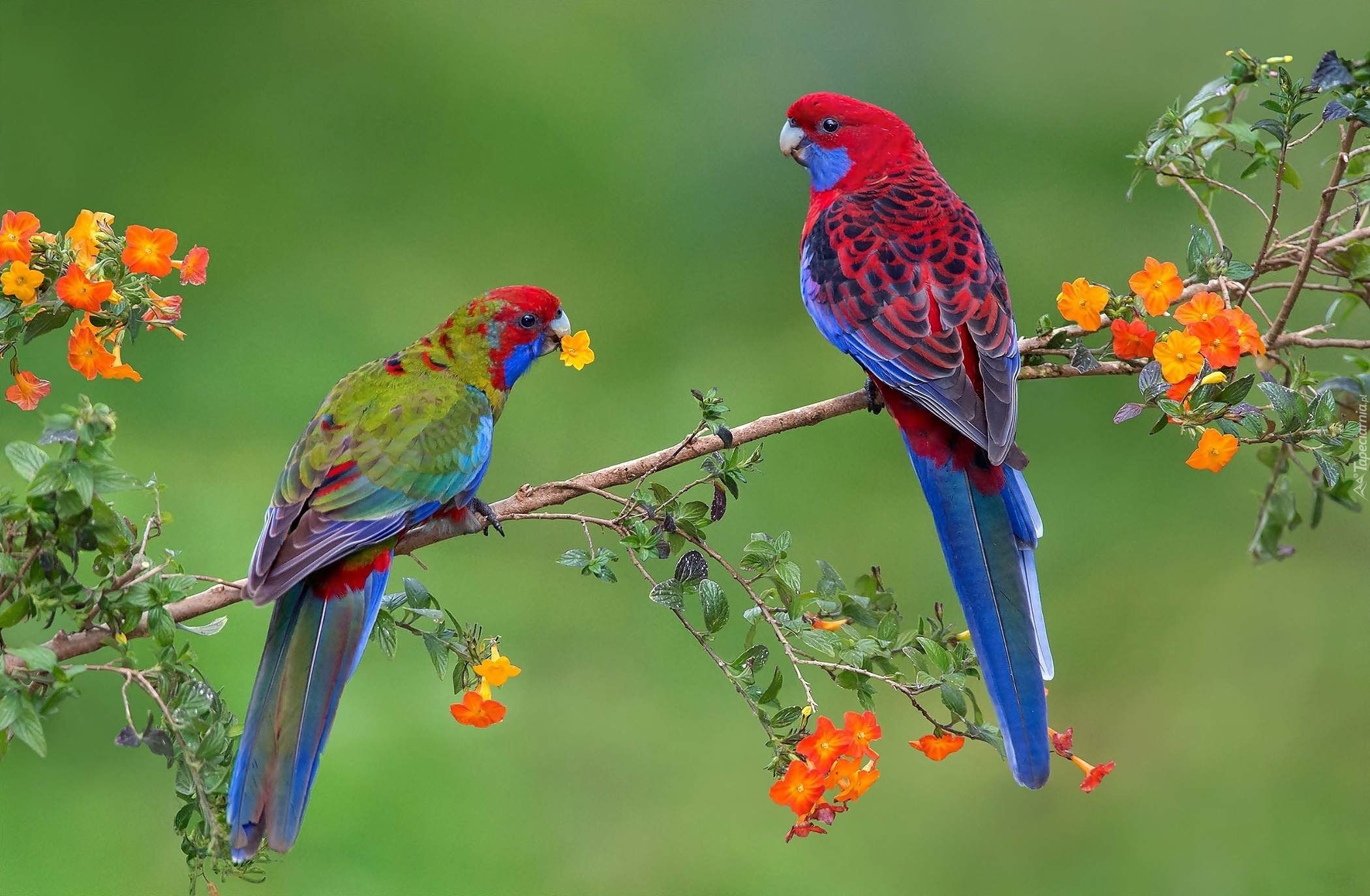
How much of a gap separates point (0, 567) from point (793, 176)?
299cm

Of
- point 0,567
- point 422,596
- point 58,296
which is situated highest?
point 58,296

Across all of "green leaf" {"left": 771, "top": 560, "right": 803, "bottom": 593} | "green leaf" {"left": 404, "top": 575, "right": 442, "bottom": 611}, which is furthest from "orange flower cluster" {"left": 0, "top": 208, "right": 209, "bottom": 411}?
"green leaf" {"left": 771, "top": 560, "right": 803, "bottom": 593}

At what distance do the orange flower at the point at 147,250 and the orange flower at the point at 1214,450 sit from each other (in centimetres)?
118

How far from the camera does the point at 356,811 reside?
2848 millimetres

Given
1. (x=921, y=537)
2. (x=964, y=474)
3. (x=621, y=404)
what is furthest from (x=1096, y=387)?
(x=964, y=474)

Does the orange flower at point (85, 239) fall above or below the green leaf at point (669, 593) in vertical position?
above

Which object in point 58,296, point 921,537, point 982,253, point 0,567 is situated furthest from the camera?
point 921,537

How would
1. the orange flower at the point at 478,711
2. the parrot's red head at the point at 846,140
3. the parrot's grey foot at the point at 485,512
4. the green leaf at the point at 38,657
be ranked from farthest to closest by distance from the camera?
the parrot's red head at the point at 846,140, the parrot's grey foot at the point at 485,512, the orange flower at the point at 478,711, the green leaf at the point at 38,657

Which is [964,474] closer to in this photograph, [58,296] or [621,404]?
[58,296]

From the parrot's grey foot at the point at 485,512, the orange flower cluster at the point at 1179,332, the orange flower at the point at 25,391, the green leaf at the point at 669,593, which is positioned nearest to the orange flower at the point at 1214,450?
the orange flower cluster at the point at 1179,332

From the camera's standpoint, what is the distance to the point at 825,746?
4.70 feet

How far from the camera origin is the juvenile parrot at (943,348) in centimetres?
168

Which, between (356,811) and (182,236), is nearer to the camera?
(356,811)

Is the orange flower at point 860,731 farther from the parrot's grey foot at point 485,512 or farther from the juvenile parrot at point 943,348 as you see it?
the parrot's grey foot at point 485,512
